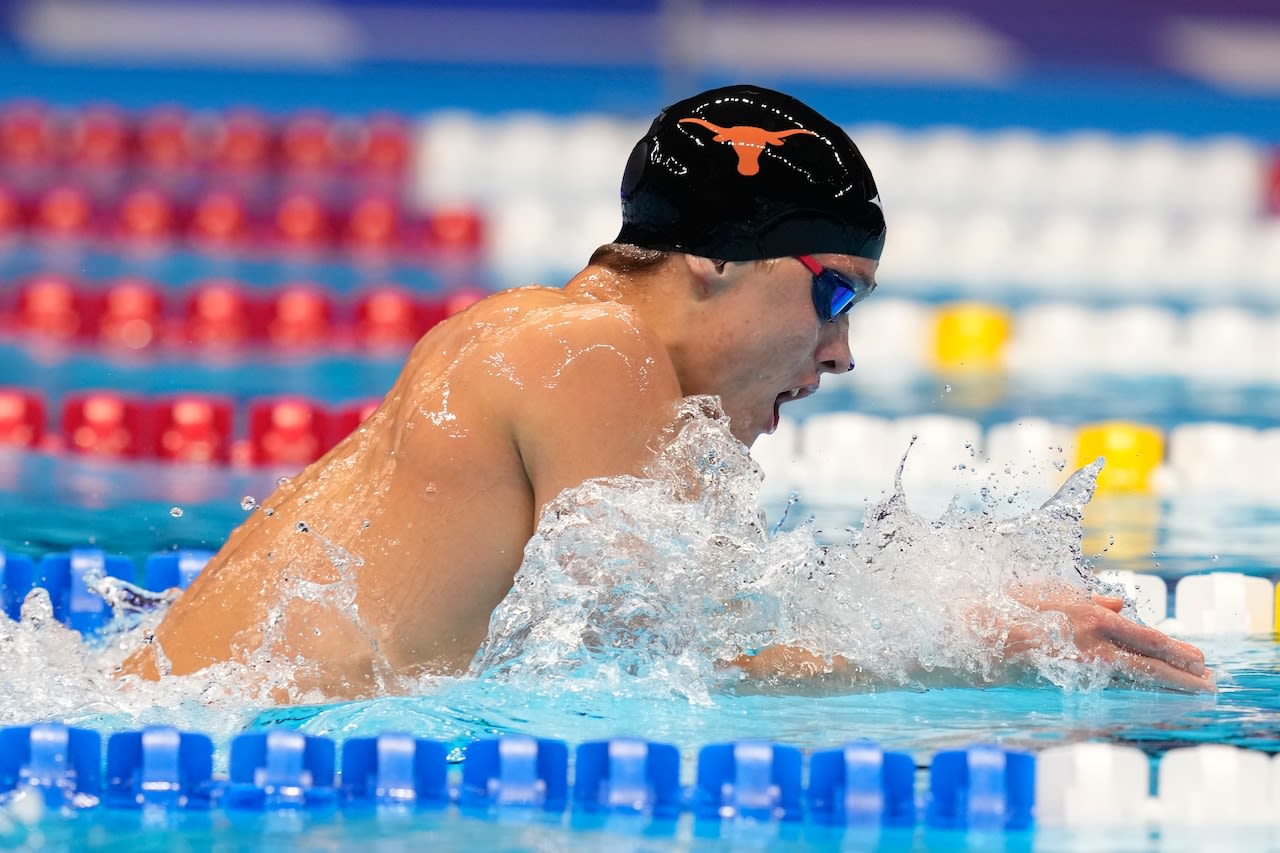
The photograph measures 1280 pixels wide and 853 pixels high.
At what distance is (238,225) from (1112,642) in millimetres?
5024

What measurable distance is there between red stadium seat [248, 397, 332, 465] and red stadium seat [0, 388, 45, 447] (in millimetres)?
555

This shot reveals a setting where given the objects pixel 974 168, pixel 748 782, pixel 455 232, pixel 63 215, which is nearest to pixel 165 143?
pixel 63 215

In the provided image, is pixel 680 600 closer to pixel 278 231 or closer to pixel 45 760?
pixel 45 760

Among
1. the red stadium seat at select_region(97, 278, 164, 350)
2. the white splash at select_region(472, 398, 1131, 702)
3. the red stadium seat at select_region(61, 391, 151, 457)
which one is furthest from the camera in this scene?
the red stadium seat at select_region(97, 278, 164, 350)

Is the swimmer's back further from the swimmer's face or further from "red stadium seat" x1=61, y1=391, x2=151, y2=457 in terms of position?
"red stadium seat" x1=61, y1=391, x2=151, y2=457

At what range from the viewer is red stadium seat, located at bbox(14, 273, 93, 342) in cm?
582

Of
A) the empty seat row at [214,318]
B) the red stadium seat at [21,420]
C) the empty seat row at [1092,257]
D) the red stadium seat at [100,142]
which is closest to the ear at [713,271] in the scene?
the red stadium seat at [21,420]

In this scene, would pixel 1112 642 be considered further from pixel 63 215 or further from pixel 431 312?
pixel 63 215

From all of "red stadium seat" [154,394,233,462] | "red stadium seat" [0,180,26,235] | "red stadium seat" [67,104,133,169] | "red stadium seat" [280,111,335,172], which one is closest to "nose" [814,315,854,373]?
"red stadium seat" [154,394,233,462]

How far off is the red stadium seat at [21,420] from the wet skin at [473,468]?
96.5 inches

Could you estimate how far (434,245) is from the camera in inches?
274

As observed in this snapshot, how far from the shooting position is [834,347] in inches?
99.5

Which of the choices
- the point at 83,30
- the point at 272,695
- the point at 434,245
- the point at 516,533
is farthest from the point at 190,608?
the point at 83,30

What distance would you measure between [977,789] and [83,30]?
8.92 meters
